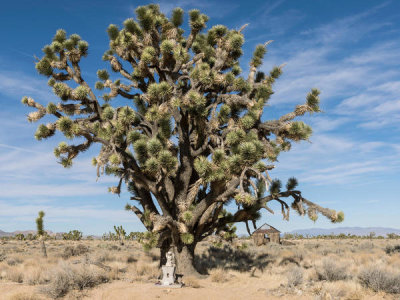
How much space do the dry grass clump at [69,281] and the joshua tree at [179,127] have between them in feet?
7.34

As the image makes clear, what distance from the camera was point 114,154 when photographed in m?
9.95

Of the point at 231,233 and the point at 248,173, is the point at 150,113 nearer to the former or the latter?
the point at 248,173

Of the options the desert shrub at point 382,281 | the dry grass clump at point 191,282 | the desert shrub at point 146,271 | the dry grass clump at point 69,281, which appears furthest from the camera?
the desert shrub at point 146,271

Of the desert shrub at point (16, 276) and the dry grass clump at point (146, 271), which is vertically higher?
the desert shrub at point (16, 276)

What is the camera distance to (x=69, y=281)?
909cm

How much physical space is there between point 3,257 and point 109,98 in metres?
10.3

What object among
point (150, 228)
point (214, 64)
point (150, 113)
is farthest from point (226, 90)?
point (150, 228)

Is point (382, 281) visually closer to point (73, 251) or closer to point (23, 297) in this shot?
point (23, 297)

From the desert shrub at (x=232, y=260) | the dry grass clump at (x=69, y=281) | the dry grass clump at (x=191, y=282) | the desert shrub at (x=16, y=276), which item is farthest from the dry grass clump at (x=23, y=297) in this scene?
the desert shrub at (x=232, y=260)

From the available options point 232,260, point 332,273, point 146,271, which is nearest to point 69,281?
point 146,271

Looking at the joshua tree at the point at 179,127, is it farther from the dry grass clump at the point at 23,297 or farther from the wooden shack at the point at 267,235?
the wooden shack at the point at 267,235

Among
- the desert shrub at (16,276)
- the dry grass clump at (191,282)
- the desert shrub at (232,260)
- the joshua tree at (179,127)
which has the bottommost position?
the desert shrub at (232,260)

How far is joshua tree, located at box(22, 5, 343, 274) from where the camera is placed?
1057 centimetres

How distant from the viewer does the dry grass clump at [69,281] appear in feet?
28.6
